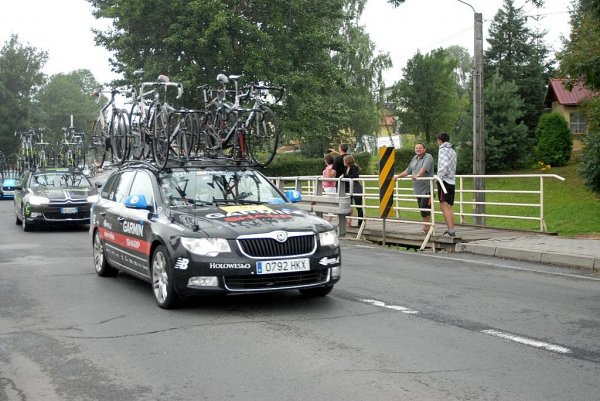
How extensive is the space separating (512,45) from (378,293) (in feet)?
171

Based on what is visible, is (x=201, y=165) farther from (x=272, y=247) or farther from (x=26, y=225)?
(x=26, y=225)

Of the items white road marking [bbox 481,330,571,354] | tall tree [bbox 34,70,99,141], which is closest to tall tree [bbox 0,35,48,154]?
tall tree [bbox 34,70,99,141]

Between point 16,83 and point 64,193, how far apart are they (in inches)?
2960

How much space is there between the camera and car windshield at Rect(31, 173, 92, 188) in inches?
818

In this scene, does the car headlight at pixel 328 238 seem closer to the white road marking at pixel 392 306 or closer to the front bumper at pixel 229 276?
the front bumper at pixel 229 276

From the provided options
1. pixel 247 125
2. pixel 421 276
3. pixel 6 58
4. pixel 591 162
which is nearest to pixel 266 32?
pixel 591 162

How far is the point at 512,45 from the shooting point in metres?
57.9

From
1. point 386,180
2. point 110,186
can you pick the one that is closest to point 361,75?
Result: point 386,180

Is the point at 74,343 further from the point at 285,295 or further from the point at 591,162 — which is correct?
the point at 591,162

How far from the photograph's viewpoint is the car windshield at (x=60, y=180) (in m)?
20.8

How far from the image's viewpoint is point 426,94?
72.7m

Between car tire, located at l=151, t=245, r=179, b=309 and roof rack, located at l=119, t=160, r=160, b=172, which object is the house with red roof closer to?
roof rack, located at l=119, t=160, r=160, b=172

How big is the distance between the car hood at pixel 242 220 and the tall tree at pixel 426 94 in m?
65.5

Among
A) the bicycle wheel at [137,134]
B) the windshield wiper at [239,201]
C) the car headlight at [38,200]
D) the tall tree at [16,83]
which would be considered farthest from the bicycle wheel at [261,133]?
the tall tree at [16,83]
